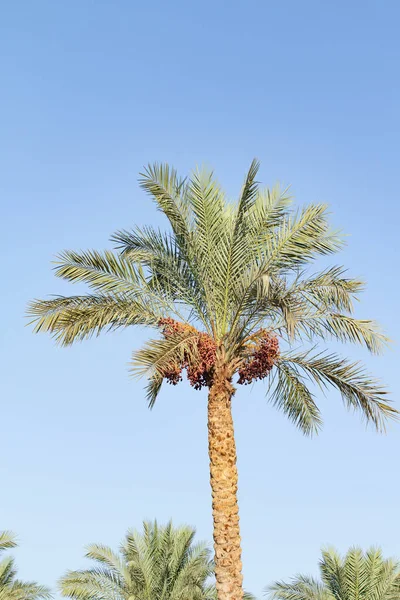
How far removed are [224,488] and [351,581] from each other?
10932mm

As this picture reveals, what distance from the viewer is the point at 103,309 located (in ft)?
52.7

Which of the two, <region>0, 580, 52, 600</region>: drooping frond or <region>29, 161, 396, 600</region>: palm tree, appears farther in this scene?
<region>0, 580, 52, 600</region>: drooping frond

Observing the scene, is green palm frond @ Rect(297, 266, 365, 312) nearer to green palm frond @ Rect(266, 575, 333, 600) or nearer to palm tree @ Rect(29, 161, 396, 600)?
palm tree @ Rect(29, 161, 396, 600)

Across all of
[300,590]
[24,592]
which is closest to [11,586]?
[24,592]

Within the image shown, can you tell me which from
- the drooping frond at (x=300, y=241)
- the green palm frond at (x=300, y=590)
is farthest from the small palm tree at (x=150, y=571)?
the drooping frond at (x=300, y=241)

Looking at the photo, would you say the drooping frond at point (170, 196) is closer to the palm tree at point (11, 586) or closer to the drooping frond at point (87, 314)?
the drooping frond at point (87, 314)

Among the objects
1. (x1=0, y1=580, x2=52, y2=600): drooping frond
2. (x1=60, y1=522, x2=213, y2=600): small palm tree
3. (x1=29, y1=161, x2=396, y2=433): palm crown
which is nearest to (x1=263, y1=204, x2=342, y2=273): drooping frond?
(x1=29, y1=161, x2=396, y2=433): palm crown

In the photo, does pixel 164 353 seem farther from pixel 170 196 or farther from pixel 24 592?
pixel 24 592

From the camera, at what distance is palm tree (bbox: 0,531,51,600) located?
85.2ft

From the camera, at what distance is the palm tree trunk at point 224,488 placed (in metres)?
Result: 14.4

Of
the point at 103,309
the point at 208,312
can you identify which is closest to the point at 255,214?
the point at 208,312

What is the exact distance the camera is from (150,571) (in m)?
22.9

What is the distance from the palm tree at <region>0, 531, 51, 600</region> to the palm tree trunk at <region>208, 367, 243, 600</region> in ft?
43.9

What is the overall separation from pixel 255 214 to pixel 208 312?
7.54ft
